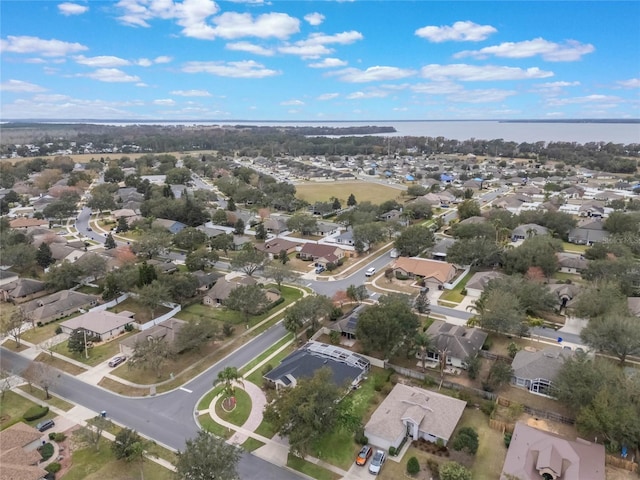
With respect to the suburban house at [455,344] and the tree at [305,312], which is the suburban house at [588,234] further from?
the tree at [305,312]

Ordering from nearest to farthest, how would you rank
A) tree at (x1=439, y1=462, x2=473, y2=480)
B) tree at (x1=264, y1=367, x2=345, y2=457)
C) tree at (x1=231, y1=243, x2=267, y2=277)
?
tree at (x1=439, y1=462, x2=473, y2=480)
tree at (x1=264, y1=367, x2=345, y2=457)
tree at (x1=231, y1=243, x2=267, y2=277)

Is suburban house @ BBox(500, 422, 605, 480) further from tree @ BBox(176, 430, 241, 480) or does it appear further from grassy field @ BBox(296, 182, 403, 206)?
grassy field @ BBox(296, 182, 403, 206)

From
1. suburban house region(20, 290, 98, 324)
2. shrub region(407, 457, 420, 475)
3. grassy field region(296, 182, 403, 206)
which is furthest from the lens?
grassy field region(296, 182, 403, 206)

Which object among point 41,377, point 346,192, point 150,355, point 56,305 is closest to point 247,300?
point 150,355

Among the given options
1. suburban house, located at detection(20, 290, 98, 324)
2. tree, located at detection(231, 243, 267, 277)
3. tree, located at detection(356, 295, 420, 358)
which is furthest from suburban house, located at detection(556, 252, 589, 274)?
suburban house, located at detection(20, 290, 98, 324)

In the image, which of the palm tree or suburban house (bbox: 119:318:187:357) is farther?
suburban house (bbox: 119:318:187:357)

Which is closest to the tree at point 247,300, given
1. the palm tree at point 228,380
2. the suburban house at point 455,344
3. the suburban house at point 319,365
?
the suburban house at point 319,365
